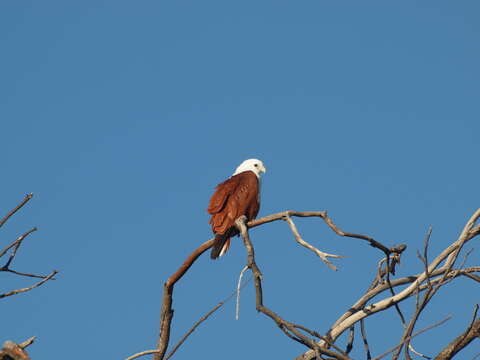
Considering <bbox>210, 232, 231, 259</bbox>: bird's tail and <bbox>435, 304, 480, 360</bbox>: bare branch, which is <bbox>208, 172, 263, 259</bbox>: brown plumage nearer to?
<bbox>210, 232, 231, 259</bbox>: bird's tail

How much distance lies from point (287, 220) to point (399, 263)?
66cm

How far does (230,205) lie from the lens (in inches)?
241

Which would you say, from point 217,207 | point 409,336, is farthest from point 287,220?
point 217,207

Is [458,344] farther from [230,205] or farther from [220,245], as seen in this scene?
[230,205]

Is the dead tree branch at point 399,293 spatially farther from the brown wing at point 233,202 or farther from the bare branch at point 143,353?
the brown wing at point 233,202

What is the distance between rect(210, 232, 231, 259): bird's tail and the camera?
18.5 ft

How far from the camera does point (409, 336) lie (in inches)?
113

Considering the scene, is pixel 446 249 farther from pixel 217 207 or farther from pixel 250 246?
pixel 217 207

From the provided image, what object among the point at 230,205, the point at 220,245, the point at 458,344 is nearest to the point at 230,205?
the point at 230,205

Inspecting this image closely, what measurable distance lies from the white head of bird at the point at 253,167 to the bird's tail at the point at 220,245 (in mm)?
1756

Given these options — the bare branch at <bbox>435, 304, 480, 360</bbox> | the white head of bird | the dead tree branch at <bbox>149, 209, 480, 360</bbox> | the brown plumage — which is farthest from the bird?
the bare branch at <bbox>435, 304, 480, 360</bbox>

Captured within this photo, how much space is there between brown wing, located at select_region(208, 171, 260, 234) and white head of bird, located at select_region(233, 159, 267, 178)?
0.70 metres

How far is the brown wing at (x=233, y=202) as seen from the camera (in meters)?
5.97

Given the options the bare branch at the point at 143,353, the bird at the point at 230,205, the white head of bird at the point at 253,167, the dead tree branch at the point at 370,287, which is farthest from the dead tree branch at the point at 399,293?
the white head of bird at the point at 253,167
